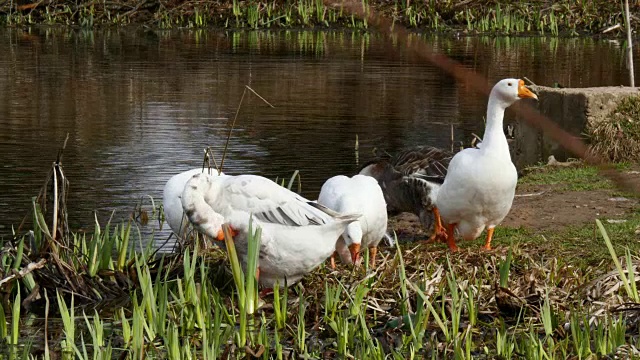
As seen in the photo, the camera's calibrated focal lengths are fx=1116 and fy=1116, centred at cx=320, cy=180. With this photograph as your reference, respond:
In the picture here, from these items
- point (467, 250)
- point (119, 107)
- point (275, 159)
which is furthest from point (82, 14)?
point (467, 250)

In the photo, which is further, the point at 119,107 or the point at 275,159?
the point at 119,107

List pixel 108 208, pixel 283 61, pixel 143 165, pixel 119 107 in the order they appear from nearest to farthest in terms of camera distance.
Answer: pixel 108 208 → pixel 143 165 → pixel 119 107 → pixel 283 61

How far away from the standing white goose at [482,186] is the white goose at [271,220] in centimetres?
138

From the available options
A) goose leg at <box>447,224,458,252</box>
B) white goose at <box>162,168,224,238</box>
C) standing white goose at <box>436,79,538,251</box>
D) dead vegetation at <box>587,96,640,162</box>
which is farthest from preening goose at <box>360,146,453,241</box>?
white goose at <box>162,168,224,238</box>

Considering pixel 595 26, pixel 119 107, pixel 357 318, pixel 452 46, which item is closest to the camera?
pixel 357 318

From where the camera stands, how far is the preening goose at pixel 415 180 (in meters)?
7.97

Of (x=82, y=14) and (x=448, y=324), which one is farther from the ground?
(x=82, y=14)

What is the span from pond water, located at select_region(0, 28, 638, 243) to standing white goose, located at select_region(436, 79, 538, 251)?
0.99 meters

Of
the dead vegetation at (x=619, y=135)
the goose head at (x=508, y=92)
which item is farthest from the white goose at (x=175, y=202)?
the dead vegetation at (x=619, y=135)

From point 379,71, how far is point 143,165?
848cm

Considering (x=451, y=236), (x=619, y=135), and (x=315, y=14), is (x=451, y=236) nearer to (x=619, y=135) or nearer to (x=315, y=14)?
(x=619, y=135)

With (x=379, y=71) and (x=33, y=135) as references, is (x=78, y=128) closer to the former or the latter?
(x=33, y=135)

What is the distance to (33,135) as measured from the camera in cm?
1228

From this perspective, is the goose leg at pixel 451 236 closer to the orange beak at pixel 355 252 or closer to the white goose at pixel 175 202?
the orange beak at pixel 355 252
